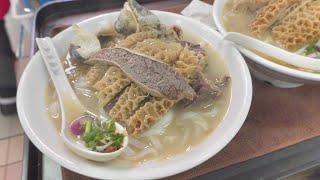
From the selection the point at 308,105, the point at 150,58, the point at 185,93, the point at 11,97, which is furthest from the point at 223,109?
the point at 11,97

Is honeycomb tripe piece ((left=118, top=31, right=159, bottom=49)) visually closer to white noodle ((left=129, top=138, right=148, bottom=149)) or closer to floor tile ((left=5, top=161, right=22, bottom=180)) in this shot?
white noodle ((left=129, top=138, right=148, bottom=149))

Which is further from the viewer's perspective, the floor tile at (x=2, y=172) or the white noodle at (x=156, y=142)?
the floor tile at (x=2, y=172)

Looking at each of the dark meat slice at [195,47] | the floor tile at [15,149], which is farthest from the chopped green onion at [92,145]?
the floor tile at [15,149]

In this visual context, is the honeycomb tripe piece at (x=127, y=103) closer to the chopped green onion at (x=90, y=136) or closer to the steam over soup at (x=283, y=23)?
the chopped green onion at (x=90, y=136)

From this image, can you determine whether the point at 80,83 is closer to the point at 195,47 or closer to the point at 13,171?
the point at 195,47

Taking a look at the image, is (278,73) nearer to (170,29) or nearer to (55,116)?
(170,29)

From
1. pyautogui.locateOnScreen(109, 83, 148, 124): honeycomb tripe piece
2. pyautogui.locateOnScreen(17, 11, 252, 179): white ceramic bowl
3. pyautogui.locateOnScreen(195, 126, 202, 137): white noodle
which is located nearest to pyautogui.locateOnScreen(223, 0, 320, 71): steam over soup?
pyautogui.locateOnScreen(17, 11, 252, 179): white ceramic bowl

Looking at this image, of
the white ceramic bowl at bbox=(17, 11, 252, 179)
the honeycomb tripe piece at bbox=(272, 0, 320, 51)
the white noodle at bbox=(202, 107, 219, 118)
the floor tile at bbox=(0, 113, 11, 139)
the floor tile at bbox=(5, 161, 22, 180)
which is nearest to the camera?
the white ceramic bowl at bbox=(17, 11, 252, 179)
